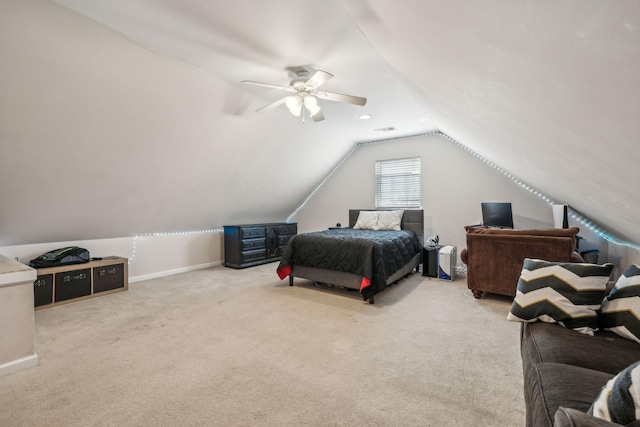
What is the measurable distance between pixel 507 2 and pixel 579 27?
206mm

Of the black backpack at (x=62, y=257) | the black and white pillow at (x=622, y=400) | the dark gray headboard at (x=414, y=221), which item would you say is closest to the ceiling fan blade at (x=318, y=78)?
the black and white pillow at (x=622, y=400)

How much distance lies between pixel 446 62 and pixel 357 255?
90.0 inches

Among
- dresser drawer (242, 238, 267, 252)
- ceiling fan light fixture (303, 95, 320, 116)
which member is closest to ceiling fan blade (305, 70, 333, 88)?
ceiling fan light fixture (303, 95, 320, 116)

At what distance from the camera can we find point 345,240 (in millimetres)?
3604

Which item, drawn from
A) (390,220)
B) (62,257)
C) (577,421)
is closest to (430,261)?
(390,220)

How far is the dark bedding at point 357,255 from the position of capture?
3.28 meters

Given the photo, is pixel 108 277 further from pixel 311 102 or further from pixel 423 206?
pixel 423 206

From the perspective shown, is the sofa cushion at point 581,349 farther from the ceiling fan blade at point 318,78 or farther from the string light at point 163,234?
the string light at point 163,234

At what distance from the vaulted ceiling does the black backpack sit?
5.65 feet

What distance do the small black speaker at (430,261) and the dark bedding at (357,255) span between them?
0.45m

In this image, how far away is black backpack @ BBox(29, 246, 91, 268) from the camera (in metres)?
3.33

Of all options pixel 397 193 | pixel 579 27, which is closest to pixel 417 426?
pixel 579 27

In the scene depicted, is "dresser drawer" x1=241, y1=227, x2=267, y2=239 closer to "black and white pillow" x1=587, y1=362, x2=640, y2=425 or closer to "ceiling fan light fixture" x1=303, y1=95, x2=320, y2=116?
"ceiling fan light fixture" x1=303, y1=95, x2=320, y2=116

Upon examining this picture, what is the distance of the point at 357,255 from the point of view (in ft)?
11.3
